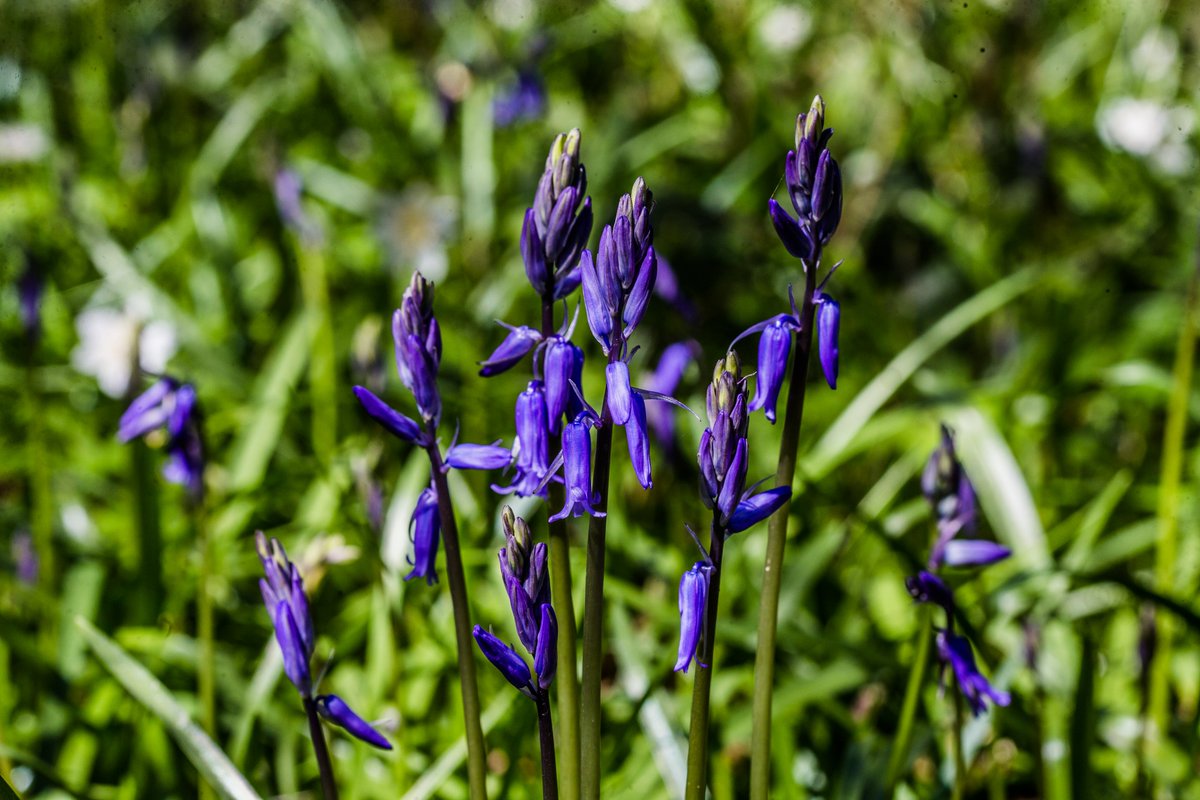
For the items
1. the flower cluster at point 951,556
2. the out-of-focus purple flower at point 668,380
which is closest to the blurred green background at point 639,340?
the out-of-focus purple flower at point 668,380

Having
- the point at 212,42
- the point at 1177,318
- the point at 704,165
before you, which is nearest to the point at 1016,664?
the point at 1177,318

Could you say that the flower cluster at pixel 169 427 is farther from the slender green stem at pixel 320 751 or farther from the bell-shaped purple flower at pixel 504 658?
the bell-shaped purple flower at pixel 504 658

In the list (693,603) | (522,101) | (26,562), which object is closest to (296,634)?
(693,603)

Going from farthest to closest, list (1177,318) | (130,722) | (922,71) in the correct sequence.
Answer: (922,71), (1177,318), (130,722)

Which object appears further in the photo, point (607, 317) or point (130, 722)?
point (130, 722)

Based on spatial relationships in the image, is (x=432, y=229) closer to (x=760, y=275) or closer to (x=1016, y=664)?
(x=760, y=275)
